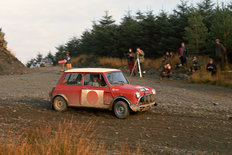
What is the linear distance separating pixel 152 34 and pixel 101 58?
12.4 meters

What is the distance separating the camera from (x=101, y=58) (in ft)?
146

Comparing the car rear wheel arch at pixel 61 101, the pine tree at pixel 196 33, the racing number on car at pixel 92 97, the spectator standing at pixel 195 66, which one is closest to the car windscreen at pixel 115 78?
the racing number on car at pixel 92 97

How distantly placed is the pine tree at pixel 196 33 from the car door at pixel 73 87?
671 inches

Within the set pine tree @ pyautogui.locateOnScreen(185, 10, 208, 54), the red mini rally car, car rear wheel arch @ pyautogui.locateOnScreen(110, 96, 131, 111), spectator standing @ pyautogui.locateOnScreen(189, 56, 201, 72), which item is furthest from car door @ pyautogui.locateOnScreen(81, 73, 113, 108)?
pine tree @ pyautogui.locateOnScreen(185, 10, 208, 54)

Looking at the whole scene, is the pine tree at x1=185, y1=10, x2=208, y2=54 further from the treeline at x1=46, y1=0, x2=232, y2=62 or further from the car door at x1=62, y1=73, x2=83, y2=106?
the car door at x1=62, y1=73, x2=83, y2=106

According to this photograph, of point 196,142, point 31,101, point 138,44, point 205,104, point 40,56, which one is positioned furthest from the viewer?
point 40,56

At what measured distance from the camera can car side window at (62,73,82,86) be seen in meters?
10.3

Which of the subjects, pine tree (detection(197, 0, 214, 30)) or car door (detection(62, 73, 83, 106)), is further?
pine tree (detection(197, 0, 214, 30))

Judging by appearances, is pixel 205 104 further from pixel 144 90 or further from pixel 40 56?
pixel 40 56

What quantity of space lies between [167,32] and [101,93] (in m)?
23.1

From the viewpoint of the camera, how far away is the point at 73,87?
407 inches

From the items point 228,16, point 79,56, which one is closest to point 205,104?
point 228,16

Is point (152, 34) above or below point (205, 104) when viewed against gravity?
above

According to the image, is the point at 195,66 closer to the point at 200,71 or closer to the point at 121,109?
the point at 200,71
